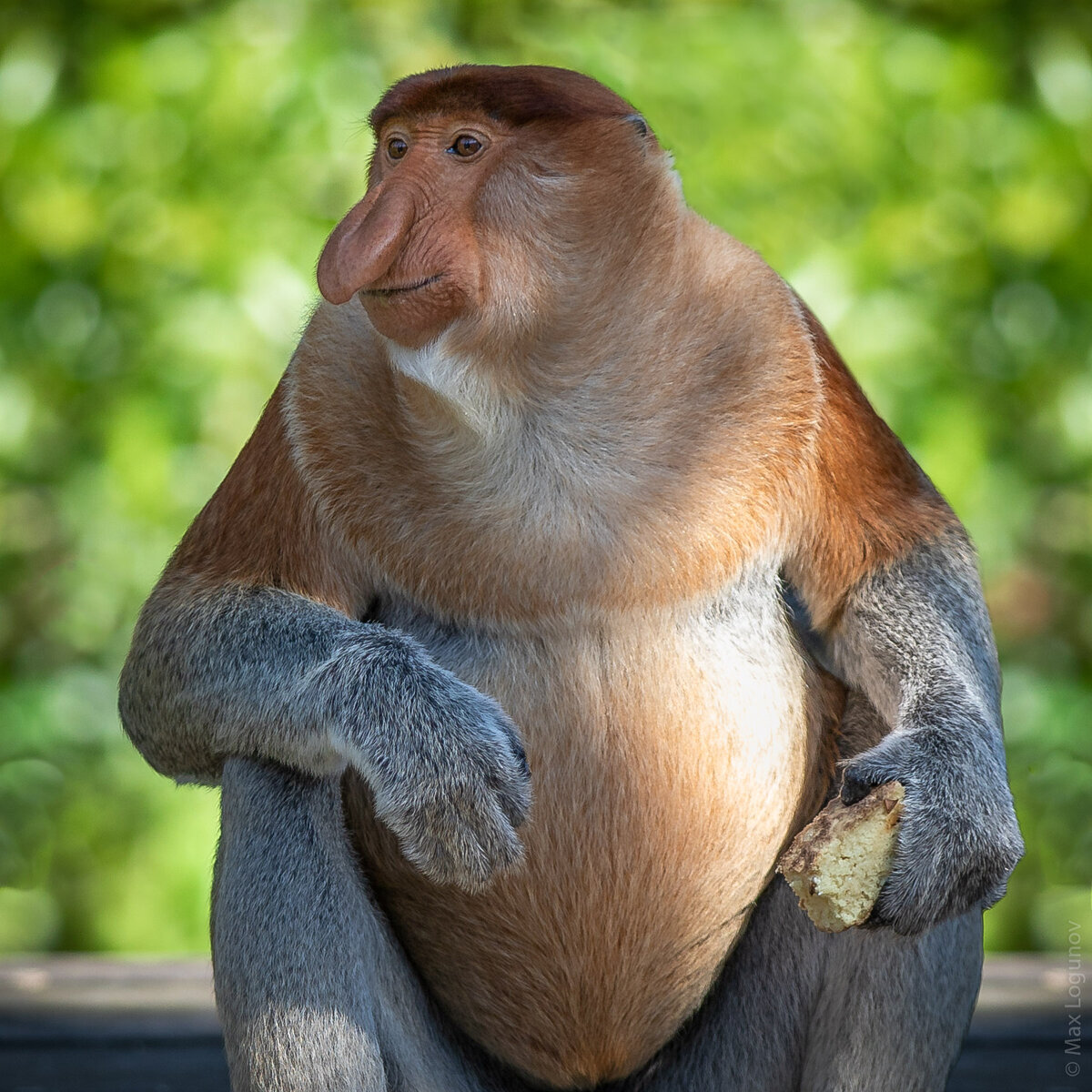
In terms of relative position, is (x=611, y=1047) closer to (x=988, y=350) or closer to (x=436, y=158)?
(x=436, y=158)

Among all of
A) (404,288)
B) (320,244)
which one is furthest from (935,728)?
(320,244)

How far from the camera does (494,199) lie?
1956 millimetres

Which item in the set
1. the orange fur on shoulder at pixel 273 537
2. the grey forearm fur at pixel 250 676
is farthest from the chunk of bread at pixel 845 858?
the orange fur on shoulder at pixel 273 537

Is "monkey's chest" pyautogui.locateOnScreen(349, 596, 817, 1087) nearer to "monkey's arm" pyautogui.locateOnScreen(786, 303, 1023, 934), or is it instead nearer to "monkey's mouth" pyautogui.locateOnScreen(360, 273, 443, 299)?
"monkey's arm" pyautogui.locateOnScreen(786, 303, 1023, 934)

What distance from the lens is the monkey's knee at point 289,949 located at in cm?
194

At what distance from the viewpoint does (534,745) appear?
2043 mm

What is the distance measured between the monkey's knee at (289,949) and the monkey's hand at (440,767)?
106 millimetres

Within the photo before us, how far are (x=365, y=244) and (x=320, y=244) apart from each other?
7.64ft

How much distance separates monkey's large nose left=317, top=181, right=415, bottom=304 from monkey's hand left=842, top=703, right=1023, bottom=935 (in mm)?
823

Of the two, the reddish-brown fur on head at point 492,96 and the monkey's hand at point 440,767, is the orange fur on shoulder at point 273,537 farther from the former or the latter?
the reddish-brown fur on head at point 492,96

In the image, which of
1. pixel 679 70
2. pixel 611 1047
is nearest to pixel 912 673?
pixel 611 1047

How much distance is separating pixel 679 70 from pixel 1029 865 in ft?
7.26

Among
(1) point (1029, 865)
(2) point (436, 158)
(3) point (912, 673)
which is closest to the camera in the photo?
(2) point (436, 158)

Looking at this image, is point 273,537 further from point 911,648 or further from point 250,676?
point 911,648
